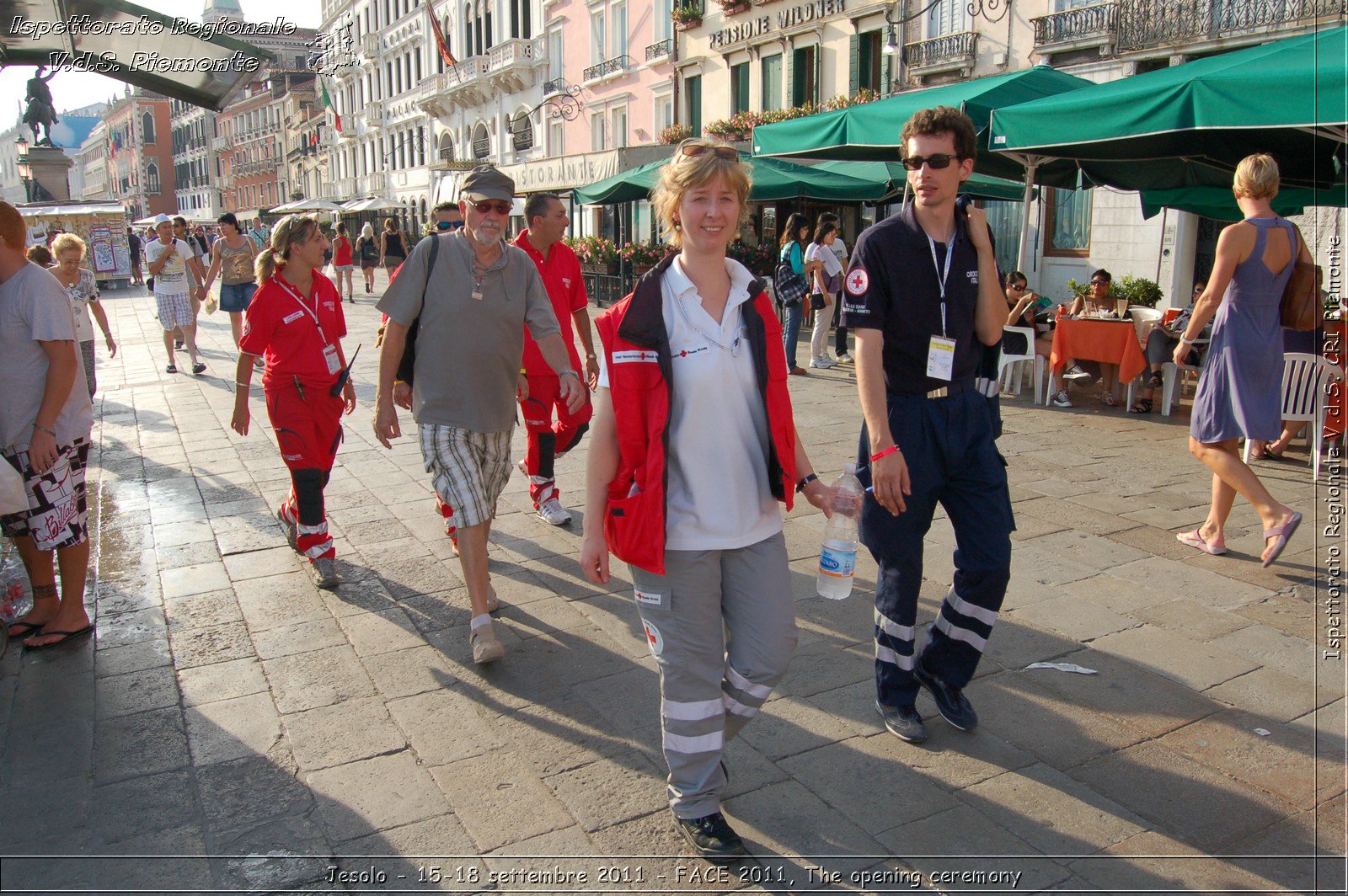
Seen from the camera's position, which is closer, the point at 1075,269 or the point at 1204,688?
the point at 1204,688

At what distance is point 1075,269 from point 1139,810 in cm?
1494

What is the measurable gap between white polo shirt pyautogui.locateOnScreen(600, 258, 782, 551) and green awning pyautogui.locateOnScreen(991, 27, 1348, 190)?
13.7ft

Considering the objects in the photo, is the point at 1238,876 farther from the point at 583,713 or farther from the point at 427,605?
the point at 427,605

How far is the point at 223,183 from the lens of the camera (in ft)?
285

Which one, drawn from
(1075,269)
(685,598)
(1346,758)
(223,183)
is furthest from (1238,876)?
(223,183)

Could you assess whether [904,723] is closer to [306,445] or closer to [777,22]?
[306,445]

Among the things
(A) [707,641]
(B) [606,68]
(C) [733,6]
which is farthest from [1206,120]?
(B) [606,68]

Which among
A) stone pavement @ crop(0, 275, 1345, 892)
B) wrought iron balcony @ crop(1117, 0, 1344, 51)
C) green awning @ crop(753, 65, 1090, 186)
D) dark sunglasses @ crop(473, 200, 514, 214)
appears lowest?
stone pavement @ crop(0, 275, 1345, 892)

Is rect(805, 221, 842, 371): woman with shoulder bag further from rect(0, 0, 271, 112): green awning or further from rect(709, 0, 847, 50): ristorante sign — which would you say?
rect(709, 0, 847, 50): ristorante sign

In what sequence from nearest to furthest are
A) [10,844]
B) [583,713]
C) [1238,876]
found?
[1238,876] < [10,844] < [583,713]

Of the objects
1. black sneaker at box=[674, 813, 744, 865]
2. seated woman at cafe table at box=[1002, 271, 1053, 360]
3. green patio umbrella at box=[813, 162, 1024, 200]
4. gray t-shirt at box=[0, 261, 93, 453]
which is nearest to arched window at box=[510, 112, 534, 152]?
green patio umbrella at box=[813, 162, 1024, 200]

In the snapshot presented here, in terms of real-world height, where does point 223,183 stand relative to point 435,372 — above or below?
above

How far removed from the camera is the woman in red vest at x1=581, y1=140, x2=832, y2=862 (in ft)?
8.19

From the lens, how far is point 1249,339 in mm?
4695
